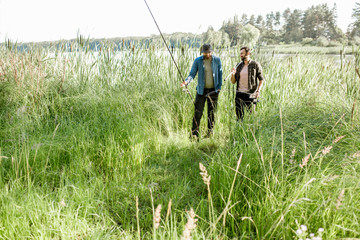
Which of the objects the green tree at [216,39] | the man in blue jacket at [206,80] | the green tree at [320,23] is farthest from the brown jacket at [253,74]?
the green tree at [320,23]

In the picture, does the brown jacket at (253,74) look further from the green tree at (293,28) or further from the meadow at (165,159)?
the green tree at (293,28)

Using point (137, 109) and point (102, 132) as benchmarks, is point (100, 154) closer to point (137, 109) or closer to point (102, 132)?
point (102, 132)

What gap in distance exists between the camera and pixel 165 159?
318 cm

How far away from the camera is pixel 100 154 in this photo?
2.89 m

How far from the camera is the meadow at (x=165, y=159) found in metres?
1.59

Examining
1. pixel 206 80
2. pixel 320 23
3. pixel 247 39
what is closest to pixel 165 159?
pixel 206 80

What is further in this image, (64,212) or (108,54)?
(108,54)

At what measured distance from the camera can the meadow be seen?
5.23 feet

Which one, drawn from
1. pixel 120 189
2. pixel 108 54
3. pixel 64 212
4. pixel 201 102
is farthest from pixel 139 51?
pixel 64 212

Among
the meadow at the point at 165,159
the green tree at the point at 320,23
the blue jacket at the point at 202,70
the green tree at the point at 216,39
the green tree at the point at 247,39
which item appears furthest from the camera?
the green tree at the point at 320,23

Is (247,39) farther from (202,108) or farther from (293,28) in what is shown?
(293,28)

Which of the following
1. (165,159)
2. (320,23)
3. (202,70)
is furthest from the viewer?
(320,23)

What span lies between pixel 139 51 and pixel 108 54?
650 millimetres

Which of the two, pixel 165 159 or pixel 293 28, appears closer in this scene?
pixel 165 159
